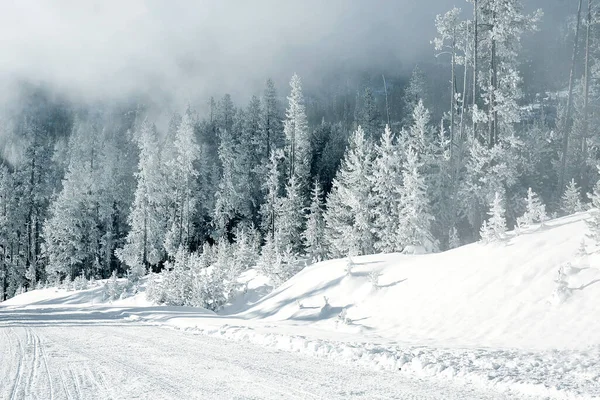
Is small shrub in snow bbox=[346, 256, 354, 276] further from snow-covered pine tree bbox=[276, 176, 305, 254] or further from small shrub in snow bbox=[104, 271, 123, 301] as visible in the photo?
small shrub in snow bbox=[104, 271, 123, 301]

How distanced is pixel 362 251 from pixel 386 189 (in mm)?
4313

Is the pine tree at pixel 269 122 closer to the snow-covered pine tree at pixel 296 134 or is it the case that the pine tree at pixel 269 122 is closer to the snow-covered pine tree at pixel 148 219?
the snow-covered pine tree at pixel 296 134

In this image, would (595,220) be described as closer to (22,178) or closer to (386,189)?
(386,189)

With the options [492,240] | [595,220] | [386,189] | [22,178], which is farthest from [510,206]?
[22,178]

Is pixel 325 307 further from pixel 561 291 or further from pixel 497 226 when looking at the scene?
pixel 561 291

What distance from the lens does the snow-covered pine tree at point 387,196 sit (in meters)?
27.2

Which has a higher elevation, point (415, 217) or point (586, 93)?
point (586, 93)

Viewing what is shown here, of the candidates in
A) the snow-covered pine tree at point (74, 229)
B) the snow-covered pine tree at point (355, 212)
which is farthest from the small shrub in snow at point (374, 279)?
the snow-covered pine tree at point (74, 229)

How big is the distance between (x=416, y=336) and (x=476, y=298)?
2.00 meters

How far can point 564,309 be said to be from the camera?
933cm

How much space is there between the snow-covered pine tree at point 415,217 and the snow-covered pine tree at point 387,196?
2.10 metres

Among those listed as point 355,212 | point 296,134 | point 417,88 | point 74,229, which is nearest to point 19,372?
point 355,212

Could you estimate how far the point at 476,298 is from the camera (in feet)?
37.7

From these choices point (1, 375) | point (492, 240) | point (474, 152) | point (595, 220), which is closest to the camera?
point (1, 375)
